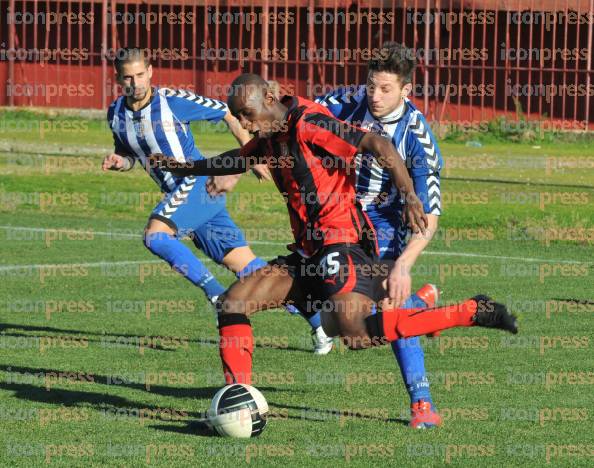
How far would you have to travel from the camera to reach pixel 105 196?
66.0ft

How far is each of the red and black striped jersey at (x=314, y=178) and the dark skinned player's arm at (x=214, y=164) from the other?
212mm

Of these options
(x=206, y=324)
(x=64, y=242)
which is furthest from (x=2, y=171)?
(x=206, y=324)

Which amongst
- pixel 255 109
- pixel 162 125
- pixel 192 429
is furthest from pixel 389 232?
pixel 162 125

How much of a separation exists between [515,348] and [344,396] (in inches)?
83.1

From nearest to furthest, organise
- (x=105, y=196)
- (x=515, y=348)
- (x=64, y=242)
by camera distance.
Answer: (x=515, y=348) → (x=64, y=242) → (x=105, y=196)

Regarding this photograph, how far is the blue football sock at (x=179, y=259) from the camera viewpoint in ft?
33.7

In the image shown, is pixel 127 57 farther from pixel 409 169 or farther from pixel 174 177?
pixel 409 169

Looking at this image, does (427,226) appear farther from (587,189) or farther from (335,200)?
(587,189)

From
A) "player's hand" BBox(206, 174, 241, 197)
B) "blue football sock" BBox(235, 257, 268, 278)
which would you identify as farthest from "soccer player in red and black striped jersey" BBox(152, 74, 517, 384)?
"blue football sock" BBox(235, 257, 268, 278)

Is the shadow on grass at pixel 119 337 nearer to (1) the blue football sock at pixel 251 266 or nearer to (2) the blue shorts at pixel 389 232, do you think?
(1) the blue football sock at pixel 251 266

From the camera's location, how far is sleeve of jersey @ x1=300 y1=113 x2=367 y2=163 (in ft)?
22.9

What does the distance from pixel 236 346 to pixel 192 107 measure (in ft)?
12.0

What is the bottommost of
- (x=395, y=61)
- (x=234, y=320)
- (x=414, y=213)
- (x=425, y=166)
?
(x=234, y=320)

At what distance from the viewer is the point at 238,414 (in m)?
7.26
